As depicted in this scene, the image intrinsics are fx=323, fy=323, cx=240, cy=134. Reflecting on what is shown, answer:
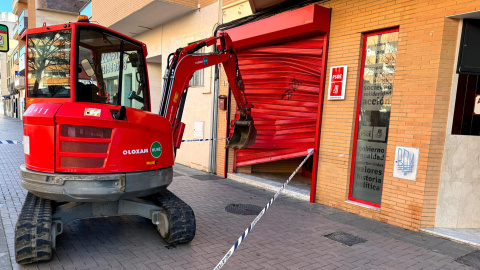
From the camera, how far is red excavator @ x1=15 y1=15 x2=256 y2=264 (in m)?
3.74

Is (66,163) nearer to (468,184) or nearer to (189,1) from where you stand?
(468,184)

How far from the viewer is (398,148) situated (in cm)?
545

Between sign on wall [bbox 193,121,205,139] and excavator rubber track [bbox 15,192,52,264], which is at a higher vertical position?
sign on wall [bbox 193,121,205,139]

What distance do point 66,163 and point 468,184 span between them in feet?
19.7

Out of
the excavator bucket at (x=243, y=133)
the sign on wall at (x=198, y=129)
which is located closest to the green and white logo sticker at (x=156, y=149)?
the excavator bucket at (x=243, y=133)

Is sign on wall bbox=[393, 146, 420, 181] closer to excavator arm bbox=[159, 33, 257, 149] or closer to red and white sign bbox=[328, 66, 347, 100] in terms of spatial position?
red and white sign bbox=[328, 66, 347, 100]

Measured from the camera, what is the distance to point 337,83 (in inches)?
250

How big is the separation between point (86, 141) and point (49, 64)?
1124mm

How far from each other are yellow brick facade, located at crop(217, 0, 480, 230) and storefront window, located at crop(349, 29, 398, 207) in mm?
157

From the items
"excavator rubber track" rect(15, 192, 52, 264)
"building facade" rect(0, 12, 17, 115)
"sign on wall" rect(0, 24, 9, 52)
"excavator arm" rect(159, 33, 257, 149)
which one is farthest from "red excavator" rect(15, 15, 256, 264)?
"building facade" rect(0, 12, 17, 115)

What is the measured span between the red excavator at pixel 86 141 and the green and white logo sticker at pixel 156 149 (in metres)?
0.01

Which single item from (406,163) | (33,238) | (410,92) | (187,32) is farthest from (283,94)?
(33,238)

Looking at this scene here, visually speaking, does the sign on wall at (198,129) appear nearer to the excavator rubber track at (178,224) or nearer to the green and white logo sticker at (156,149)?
the excavator rubber track at (178,224)

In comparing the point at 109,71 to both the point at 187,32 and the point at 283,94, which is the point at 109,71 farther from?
the point at 187,32
